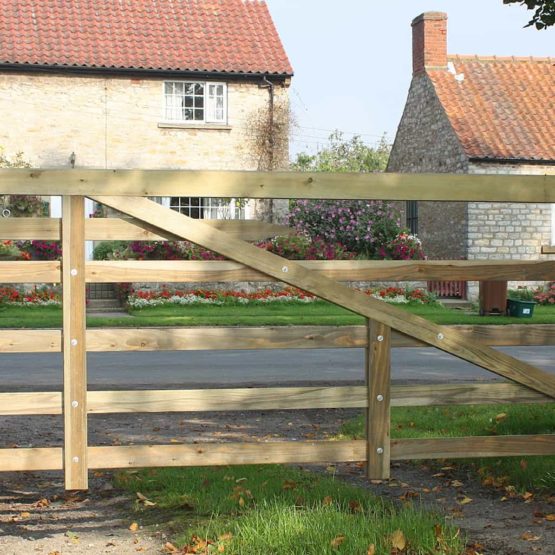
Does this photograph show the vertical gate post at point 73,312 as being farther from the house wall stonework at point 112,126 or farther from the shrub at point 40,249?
the house wall stonework at point 112,126

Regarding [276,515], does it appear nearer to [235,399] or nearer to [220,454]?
[220,454]

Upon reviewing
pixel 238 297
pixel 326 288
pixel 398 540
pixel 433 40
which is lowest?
pixel 238 297

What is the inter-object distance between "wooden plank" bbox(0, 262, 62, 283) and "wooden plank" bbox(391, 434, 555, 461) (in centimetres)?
206

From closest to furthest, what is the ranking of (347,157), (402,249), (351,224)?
1. (402,249)
2. (351,224)
3. (347,157)

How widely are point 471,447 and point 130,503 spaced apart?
6.98 feet

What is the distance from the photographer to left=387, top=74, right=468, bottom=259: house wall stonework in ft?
89.9

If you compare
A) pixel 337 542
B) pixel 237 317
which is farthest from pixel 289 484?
pixel 237 317

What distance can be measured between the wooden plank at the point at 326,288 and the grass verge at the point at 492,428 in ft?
3.20

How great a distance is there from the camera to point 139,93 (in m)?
26.8

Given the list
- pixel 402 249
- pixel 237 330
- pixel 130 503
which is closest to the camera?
pixel 237 330

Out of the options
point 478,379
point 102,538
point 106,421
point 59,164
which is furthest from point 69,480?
point 59,164

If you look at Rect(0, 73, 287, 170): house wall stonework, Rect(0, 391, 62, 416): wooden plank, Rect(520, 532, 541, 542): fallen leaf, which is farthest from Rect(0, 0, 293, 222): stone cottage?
Rect(520, 532, 541, 542): fallen leaf

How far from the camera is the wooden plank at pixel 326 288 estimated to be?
5148mm

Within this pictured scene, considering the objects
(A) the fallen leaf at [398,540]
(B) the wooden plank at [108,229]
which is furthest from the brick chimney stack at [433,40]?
(A) the fallen leaf at [398,540]
